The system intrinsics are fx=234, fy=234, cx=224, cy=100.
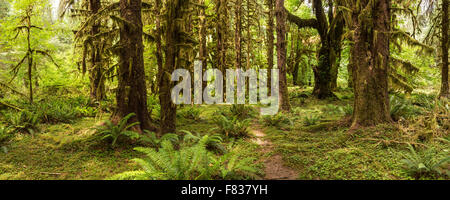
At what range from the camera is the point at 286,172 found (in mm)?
4676

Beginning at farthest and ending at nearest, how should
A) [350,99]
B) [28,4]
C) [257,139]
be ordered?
[350,99] < [28,4] < [257,139]

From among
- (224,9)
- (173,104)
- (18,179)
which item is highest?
(224,9)

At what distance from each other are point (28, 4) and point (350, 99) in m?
16.0

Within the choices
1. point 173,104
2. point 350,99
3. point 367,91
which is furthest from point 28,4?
point 350,99

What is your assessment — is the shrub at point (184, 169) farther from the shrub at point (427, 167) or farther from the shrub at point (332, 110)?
the shrub at point (332, 110)

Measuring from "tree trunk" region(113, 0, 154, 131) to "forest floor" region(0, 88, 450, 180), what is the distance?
116 centimetres

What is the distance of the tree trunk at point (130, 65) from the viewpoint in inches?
259

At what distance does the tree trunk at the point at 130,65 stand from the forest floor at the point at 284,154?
116 cm

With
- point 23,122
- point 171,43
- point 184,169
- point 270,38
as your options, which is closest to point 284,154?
point 184,169

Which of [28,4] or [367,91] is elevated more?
[28,4]

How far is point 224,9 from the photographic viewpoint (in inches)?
561

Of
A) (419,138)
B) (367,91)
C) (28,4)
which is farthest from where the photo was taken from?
(28,4)
